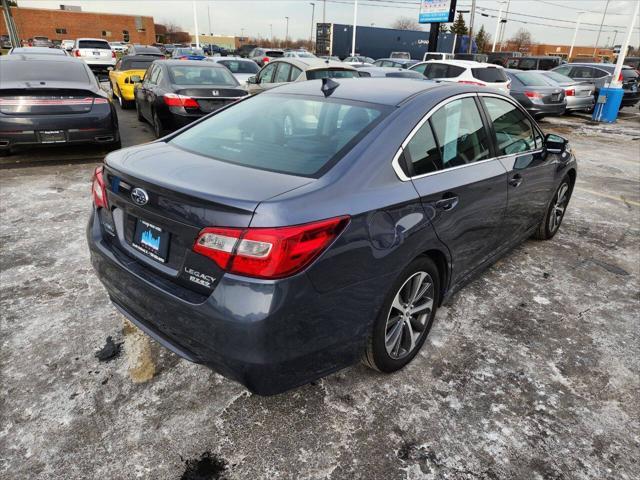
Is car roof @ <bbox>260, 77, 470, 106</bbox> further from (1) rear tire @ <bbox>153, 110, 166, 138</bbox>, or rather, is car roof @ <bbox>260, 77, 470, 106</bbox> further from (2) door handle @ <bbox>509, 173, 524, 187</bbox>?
(1) rear tire @ <bbox>153, 110, 166, 138</bbox>

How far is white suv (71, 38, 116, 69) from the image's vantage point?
24500mm

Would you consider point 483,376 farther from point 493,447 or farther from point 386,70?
point 386,70

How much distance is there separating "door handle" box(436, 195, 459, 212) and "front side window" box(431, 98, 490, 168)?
201mm

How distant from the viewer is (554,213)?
4.74m

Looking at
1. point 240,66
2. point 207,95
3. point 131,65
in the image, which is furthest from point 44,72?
point 240,66

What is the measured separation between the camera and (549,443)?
89.6 inches

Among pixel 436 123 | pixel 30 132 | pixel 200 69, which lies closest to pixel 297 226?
pixel 436 123

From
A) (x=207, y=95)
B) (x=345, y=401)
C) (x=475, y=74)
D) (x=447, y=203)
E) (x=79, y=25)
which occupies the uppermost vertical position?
(x=79, y=25)

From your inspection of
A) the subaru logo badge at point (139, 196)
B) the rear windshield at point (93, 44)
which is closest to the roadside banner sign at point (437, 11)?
the rear windshield at point (93, 44)

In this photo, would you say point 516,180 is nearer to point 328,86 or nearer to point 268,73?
point 328,86

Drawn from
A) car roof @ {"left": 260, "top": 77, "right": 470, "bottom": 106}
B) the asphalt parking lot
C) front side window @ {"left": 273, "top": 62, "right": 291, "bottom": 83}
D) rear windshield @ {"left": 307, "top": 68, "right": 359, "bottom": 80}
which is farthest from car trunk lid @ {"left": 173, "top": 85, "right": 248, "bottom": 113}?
car roof @ {"left": 260, "top": 77, "right": 470, "bottom": 106}

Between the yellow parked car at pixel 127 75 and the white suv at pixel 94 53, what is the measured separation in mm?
12771

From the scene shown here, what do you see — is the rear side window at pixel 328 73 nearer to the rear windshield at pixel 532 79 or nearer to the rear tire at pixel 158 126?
the rear tire at pixel 158 126

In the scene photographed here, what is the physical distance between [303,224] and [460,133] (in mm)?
1592
